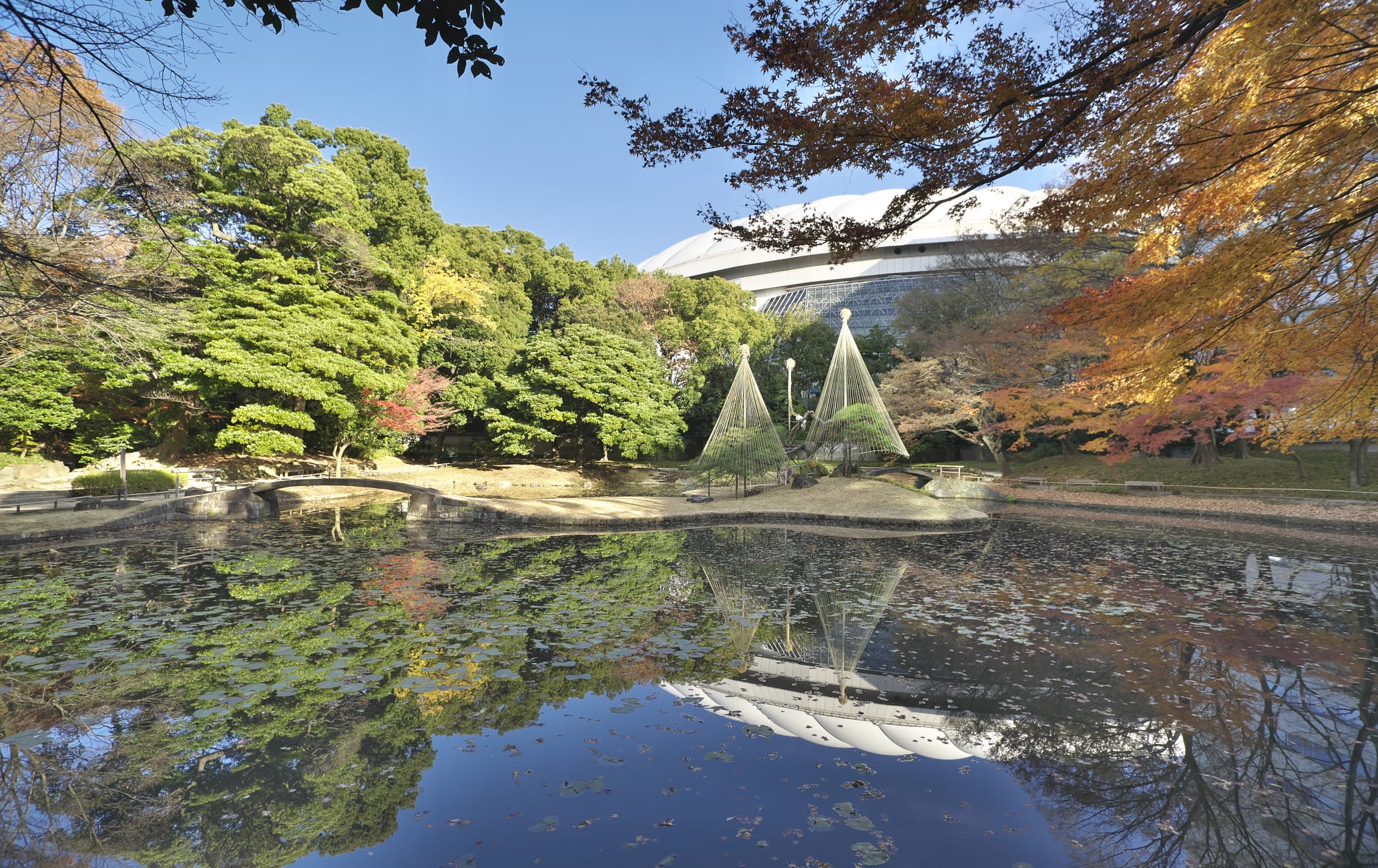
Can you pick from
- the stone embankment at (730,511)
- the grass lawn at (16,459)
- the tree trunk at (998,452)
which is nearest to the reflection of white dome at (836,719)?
the stone embankment at (730,511)

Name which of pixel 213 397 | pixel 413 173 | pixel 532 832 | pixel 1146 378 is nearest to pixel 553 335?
pixel 413 173

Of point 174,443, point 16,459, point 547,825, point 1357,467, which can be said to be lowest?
point 547,825

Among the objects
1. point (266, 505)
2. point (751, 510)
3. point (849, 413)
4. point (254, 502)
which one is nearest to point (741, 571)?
point (751, 510)

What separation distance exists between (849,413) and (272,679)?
45.5 ft

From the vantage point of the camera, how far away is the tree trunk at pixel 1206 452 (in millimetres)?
15873

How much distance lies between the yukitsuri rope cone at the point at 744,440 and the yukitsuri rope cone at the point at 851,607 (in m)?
6.46

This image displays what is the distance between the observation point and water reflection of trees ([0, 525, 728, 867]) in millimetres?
2580

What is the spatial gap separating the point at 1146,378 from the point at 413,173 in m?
25.0

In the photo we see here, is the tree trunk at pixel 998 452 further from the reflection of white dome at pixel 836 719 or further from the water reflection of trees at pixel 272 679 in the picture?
the reflection of white dome at pixel 836 719

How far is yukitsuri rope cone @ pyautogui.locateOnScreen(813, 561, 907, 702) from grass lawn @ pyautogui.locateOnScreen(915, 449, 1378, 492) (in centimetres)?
1292

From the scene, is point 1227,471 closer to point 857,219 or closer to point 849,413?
point 849,413

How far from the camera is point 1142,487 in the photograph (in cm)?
1579

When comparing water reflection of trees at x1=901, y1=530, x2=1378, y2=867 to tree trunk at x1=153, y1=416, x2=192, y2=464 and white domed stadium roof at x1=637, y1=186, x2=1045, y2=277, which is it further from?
white domed stadium roof at x1=637, y1=186, x2=1045, y2=277

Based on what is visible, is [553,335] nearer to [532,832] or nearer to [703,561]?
[703,561]
